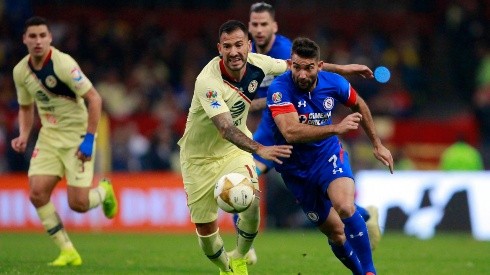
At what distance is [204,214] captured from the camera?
10.8 meters

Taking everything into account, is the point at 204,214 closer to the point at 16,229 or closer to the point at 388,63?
the point at 16,229

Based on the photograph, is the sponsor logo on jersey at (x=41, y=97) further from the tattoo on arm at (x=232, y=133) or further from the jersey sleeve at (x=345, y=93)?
the jersey sleeve at (x=345, y=93)

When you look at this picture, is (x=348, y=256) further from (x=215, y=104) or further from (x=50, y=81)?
(x=50, y=81)

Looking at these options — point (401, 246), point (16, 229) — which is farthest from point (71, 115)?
point (16, 229)

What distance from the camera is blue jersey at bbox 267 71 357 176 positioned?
10.3m

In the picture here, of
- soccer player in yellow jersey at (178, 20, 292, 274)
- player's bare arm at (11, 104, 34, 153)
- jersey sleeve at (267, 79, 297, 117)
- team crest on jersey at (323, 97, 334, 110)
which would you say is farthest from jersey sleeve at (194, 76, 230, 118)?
player's bare arm at (11, 104, 34, 153)

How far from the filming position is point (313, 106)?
10.4m

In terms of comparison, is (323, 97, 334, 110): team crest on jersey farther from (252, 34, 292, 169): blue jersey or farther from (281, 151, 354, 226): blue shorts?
(252, 34, 292, 169): blue jersey

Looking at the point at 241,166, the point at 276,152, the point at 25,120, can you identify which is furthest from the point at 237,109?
the point at 25,120

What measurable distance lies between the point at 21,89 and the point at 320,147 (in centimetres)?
410

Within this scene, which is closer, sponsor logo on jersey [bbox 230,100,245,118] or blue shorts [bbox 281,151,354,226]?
blue shorts [bbox 281,151,354,226]

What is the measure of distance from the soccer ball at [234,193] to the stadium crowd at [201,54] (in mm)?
12022

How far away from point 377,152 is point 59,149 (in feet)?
14.3

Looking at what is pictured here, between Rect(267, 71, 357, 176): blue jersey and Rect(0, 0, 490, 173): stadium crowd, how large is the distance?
38.9 feet
